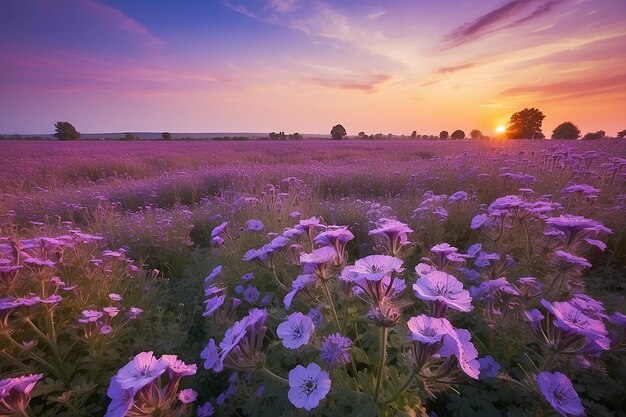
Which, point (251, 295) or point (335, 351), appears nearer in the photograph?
point (335, 351)

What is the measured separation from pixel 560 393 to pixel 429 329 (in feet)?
2.64

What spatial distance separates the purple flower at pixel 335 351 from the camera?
1.43 metres

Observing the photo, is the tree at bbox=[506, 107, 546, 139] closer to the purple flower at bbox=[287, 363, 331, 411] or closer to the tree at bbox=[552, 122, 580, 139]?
the tree at bbox=[552, 122, 580, 139]

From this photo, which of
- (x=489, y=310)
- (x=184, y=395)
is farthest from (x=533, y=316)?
(x=184, y=395)

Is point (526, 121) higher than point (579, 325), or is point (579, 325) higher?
point (526, 121)

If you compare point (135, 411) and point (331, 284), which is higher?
point (331, 284)

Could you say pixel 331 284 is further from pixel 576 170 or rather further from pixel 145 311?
pixel 576 170

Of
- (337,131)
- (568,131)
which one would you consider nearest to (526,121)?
(568,131)

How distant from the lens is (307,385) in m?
1.45

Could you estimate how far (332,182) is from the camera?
973 cm

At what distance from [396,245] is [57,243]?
9.27 ft

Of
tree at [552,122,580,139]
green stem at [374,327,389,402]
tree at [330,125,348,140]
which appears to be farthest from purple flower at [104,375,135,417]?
tree at [330,125,348,140]

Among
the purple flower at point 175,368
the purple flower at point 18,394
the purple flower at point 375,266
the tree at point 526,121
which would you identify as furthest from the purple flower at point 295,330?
the tree at point 526,121

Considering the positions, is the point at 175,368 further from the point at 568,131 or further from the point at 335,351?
the point at 568,131
